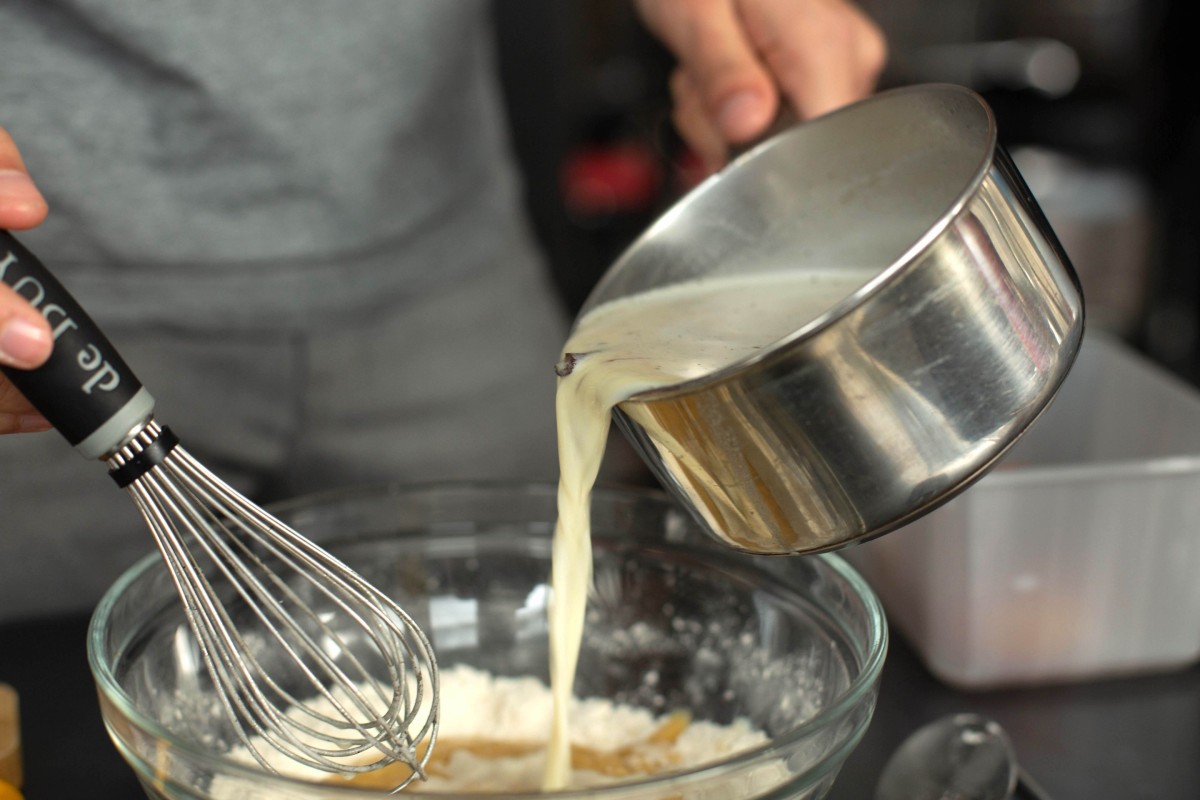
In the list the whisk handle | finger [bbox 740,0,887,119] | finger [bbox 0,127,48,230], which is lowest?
finger [bbox 740,0,887,119]

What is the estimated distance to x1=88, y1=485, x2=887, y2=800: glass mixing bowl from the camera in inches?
27.6

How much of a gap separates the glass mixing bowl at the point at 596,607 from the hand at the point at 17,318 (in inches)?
4.6

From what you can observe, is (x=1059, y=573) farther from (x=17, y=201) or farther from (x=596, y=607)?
(x=17, y=201)

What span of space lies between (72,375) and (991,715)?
23.3 inches

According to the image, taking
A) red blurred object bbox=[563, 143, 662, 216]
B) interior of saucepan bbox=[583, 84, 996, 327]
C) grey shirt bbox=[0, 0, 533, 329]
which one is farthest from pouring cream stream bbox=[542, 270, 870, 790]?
red blurred object bbox=[563, 143, 662, 216]

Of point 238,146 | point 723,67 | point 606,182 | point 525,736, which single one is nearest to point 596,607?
point 525,736

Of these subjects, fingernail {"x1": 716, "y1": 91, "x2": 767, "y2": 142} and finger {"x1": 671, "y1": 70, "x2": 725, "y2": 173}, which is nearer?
fingernail {"x1": 716, "y1": 91, "x2": 767, "y2": 142}

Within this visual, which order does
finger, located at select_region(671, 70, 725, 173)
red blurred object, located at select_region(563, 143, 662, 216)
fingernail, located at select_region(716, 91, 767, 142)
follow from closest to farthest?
fingernail, located at select_region(716, 91, 767, 142) → finger, located at select_region(671, 70, 725, 173) → red blurred object, located at select_region(563, 143, 662, 216)

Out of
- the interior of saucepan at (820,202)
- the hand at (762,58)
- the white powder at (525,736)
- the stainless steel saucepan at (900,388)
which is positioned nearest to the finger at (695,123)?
the hand at (762,58)

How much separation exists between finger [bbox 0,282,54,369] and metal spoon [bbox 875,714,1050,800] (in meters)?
0.50

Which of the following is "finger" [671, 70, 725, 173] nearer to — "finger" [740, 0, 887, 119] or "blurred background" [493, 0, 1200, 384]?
"finger" [740, 0, 887, 119]

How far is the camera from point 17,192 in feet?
1.81

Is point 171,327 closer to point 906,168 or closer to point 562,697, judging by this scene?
point 562,697

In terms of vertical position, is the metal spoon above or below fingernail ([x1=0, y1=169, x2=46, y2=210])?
below
